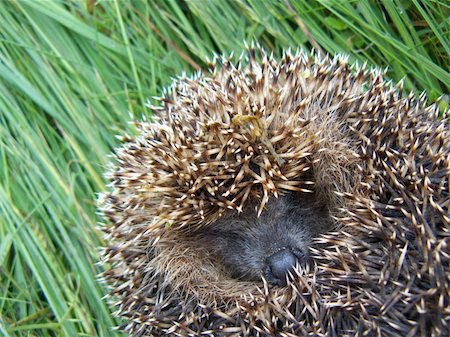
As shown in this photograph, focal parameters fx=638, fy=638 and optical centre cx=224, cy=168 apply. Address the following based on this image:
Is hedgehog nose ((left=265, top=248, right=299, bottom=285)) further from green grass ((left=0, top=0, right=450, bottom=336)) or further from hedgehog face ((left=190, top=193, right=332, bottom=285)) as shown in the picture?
green grass ((left=0, top=0, right=450, bottom=336))

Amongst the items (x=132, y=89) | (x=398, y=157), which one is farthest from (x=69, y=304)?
(x=398, y=157)

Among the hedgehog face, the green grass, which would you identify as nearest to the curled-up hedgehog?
the hedgehog face

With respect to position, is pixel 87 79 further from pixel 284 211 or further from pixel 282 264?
pixel 282 264

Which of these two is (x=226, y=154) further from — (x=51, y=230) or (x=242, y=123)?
(x=51, y=230)

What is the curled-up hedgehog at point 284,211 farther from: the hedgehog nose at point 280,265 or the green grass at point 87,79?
the green grass at point 87,79

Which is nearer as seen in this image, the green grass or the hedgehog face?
the hedgehog face

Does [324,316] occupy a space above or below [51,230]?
below

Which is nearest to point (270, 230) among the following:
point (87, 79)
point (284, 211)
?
point (284, 211)
